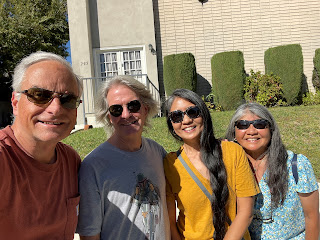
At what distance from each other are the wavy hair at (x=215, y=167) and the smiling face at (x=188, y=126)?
3 cm

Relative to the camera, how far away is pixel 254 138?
7.73 ft

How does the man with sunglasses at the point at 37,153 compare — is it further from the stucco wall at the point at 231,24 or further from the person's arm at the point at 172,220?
the stucco wall at the point at 231,24

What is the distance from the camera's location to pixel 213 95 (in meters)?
11.2

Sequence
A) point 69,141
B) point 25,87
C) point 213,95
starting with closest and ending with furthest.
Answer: point 25,87
point 69,141
point 213,95

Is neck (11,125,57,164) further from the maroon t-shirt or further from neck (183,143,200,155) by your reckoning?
neck (183,143,200,155)

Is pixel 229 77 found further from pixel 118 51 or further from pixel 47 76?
pixel 47 76

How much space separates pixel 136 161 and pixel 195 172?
47 cm

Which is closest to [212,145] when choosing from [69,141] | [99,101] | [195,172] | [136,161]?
[195,172]

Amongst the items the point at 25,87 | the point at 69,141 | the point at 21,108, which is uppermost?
the point at 25,87

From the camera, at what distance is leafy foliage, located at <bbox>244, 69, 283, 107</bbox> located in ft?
34.1

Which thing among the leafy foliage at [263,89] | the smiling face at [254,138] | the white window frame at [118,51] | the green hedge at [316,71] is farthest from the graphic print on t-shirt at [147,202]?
the green hedge at [316,71]

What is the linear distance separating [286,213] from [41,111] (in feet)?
6.39

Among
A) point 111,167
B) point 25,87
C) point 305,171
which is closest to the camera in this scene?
point 25,87

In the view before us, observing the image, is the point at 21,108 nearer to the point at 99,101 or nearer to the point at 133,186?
the point at 99,101
